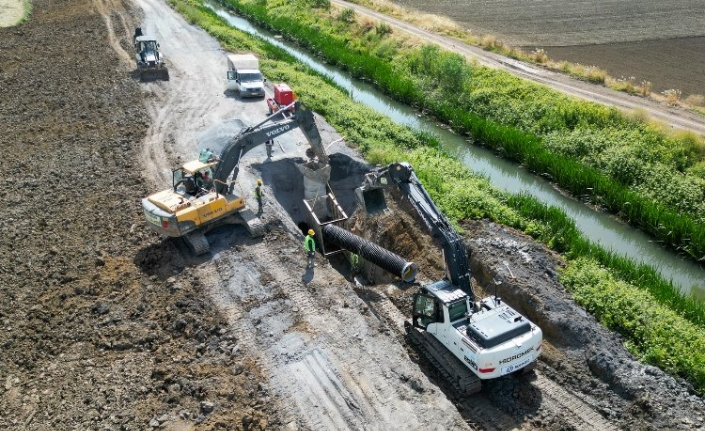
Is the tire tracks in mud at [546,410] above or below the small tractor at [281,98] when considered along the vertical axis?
below

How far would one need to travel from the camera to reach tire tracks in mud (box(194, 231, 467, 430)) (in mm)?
14578

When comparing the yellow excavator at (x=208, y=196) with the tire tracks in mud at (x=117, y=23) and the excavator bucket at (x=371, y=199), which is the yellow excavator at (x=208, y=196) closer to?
the excavator bucket at (x=371, y=199)

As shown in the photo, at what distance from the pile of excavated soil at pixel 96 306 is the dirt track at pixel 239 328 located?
56 mm

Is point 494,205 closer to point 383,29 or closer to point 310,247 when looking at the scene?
point 310,247

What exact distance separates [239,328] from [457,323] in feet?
19.6

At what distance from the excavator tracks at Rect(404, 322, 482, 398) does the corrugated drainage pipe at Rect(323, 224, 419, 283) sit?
2.38 metres

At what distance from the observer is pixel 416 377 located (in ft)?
51.3

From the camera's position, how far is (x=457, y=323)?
1603cm

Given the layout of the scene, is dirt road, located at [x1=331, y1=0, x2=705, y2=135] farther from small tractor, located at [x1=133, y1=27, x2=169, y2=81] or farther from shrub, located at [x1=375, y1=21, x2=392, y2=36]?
small tractor, located at [x1=133, y1=27, x2=169, y2=81]

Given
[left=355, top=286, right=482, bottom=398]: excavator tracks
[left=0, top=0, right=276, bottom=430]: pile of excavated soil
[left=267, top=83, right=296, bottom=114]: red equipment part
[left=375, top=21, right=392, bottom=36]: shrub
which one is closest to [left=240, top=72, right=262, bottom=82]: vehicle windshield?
[left=267, top=83, right=296, bottom=114]: red equipment part

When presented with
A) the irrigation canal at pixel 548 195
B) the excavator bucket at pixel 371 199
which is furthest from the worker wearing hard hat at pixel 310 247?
the irrigation canal at pixel 548 195

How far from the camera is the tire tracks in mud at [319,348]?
14.6 meters

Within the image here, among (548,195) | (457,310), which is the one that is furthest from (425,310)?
(548,195)

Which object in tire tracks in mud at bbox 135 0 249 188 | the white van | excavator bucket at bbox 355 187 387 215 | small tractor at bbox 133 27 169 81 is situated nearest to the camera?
excavator bucket at bbox 355 187 387 215
